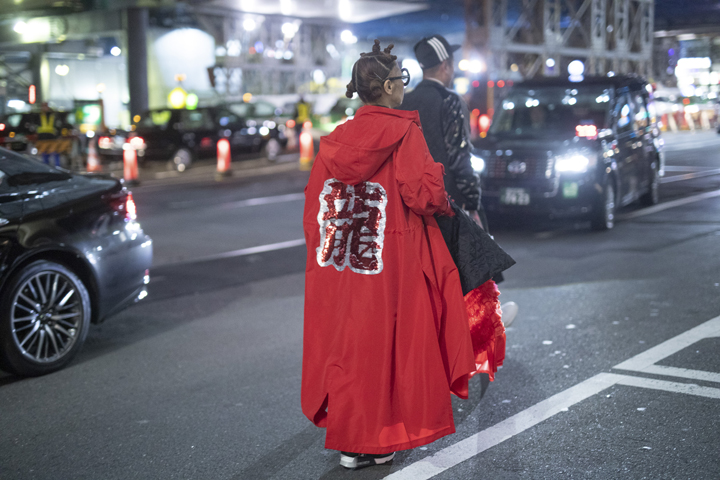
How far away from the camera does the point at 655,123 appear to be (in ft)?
39.0

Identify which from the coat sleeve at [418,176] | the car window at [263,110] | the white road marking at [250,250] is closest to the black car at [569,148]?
the white road marking at [250,250]

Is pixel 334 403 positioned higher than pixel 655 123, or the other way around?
pixel 655 123

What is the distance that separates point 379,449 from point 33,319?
284 cm

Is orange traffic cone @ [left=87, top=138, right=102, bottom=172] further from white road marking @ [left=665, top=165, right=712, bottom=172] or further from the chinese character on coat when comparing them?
the chinese character on coat

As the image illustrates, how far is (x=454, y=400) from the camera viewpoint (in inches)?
179

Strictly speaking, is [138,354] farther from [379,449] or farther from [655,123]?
[655,123]

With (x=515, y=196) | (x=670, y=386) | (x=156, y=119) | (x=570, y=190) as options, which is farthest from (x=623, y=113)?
(x=156, y=119)

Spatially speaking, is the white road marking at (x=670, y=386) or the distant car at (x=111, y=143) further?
the distant car at (x=111, y=143)

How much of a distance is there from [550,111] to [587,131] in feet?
2.96

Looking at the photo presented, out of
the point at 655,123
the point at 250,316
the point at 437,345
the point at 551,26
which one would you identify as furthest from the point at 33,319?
the point at 551,26

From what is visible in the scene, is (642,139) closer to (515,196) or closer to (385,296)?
(515,196)

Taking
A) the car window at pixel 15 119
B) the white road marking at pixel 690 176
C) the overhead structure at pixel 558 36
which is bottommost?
the white road marking at pixel 690 176

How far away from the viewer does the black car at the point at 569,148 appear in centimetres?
974

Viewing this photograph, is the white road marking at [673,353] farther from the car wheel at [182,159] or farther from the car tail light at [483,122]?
the car wheel at [182,159]
